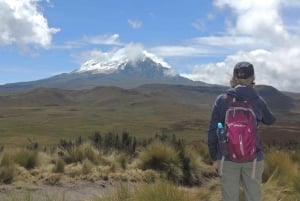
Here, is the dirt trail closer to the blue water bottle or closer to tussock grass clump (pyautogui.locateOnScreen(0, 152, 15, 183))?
tussock grass clump (pyautogui.locateOnScreen(0, 152, 15, 183))

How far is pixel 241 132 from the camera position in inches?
239

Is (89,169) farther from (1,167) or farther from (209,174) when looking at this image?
(209,174)

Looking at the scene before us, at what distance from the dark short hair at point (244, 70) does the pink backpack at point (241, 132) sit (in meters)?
0.38

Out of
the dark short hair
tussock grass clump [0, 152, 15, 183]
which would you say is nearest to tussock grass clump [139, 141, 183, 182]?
tussock grass clump [0, 152, 15, 183]

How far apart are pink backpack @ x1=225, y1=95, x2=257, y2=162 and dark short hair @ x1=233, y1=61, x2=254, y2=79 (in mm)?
381

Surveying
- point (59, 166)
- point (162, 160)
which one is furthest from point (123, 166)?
point (59, 166)

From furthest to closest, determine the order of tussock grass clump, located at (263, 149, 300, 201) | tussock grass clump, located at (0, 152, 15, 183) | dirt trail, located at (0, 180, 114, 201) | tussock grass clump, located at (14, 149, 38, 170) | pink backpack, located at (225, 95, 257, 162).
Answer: tussock grass clump, located at (14, 149, 38, 170) < tussock grass clump, located at (0, 152, 15, 183) < dirt trail, located at (0, 180, 114, 201) < tussock grass clump, located at (263, 149, 300, 201) < pink backpack, located at (225, 95, 257, 162)

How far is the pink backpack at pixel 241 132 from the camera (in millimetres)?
6074

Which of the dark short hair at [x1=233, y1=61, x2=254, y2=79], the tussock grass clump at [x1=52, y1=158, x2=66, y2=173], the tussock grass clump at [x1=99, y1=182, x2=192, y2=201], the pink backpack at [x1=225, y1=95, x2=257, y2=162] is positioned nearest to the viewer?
the pink backpack at [x1=225, y1=95, x2=257, y2=162]

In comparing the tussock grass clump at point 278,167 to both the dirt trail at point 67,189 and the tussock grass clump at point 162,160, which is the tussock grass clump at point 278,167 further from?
the dirt trail at point 67,189

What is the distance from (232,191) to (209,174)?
8344 millimetres

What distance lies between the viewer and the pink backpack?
6.07 meters

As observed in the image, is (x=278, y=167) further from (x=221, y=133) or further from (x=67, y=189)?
(x=221, y=133)

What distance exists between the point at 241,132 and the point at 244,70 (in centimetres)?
78
